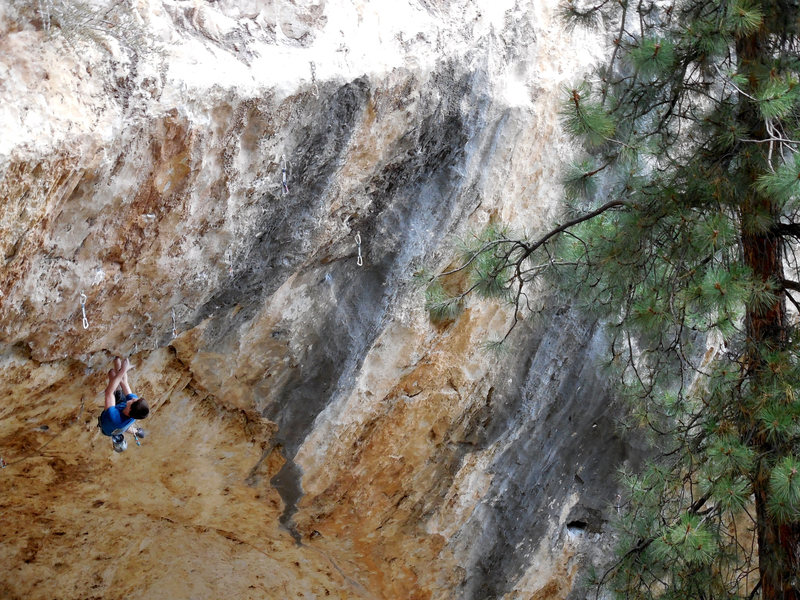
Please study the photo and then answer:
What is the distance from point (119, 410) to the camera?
3750 mm

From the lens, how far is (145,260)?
11.9 ft

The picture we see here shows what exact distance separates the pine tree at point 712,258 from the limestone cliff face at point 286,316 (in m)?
0.60

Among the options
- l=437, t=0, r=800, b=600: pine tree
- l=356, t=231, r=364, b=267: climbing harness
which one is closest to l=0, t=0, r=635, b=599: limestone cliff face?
l=356, t=231, r=364, b=267: climbing harness

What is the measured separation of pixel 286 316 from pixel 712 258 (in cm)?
194

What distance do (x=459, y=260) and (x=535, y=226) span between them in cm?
56

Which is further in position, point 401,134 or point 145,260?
point 401,134

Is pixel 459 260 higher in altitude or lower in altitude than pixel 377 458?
higher

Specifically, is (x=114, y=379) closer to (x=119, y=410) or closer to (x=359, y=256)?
(x=119, y=410)

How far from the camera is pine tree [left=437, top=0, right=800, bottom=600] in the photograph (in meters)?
3.28

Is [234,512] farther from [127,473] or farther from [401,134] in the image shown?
[401,134]

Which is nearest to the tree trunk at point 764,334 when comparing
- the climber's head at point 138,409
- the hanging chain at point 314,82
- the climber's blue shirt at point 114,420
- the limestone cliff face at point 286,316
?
the limestone cliff face at point 286,316

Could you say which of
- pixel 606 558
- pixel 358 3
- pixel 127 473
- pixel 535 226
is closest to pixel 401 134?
pixel 358 3

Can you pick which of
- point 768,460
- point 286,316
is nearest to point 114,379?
point 286,316

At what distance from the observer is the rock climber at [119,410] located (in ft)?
12.0
